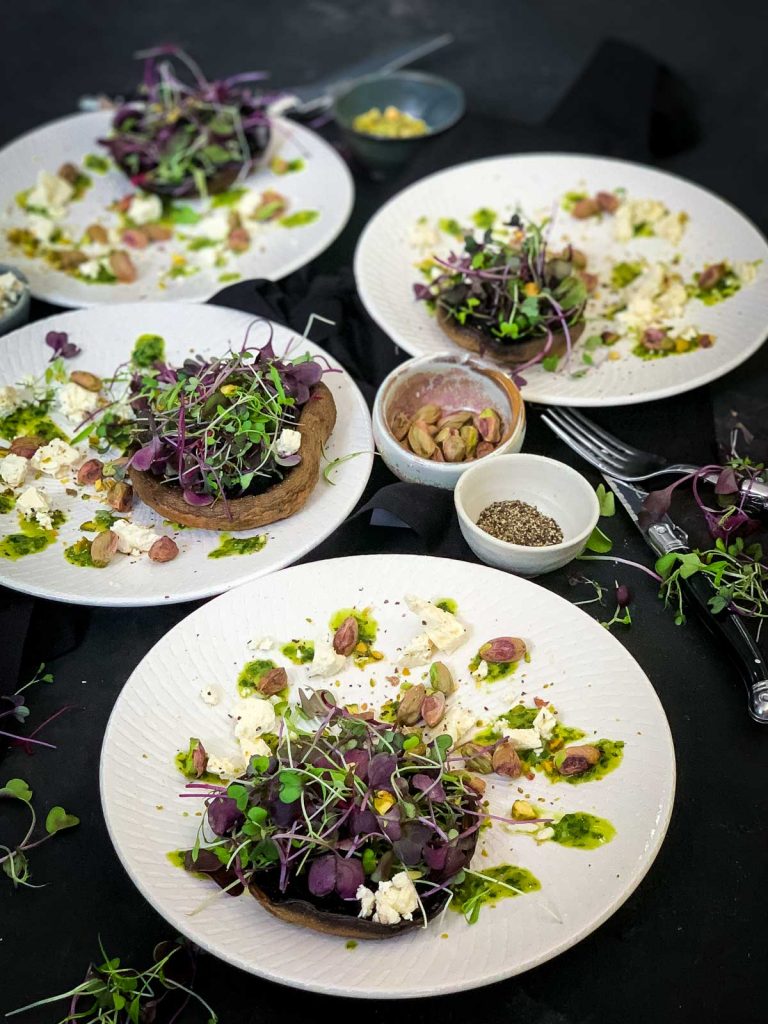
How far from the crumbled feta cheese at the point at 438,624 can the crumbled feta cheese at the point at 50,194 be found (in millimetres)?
1812

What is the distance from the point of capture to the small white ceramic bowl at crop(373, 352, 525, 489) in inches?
84.3

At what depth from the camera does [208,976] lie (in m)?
1.58

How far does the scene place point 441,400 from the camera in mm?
2342

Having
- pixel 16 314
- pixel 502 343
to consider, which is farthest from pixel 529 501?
pixel 16 314

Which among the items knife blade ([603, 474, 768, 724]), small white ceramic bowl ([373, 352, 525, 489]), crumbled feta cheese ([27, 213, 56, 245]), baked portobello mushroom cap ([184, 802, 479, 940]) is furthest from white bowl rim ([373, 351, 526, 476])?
crumbled feta cheese ([27, 213, 56, 245])

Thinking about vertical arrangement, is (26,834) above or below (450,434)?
below

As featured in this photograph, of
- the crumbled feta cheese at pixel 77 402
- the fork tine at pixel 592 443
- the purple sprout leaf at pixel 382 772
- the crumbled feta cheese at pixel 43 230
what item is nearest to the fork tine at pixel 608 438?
the fork tine at pixel 592 443

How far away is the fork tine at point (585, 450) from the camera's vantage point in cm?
224

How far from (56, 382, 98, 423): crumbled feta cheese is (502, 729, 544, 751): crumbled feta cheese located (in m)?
1.22

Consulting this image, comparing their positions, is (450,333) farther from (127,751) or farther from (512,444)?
(127,751)

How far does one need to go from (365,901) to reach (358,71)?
3010 mm

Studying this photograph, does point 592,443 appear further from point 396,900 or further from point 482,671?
point 396,900

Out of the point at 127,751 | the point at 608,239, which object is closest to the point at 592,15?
the point at 608,239

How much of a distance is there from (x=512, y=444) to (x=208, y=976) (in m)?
1.19
